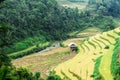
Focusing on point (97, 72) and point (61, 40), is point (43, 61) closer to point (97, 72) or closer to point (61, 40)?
point (97, 72)

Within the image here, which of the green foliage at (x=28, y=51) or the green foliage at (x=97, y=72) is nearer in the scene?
the green foliage at (x=97, y=72)

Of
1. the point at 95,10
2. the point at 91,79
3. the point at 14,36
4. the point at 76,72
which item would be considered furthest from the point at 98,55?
the point at 95,10

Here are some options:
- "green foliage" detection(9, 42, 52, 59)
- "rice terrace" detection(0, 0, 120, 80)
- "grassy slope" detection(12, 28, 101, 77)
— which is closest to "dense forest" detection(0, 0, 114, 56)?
"rice terrace" detection(0, 0, 120, 80)

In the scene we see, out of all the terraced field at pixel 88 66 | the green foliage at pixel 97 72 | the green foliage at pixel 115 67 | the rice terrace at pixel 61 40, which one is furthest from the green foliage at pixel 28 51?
the green foliage at pixel 115 67

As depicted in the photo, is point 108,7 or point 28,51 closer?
point 28,51

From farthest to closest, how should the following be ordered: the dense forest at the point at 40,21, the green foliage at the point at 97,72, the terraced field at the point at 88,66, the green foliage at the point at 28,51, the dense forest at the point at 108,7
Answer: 1. the dense forest at the point at 108,7
2. the dense forest at the point at 40,21
3. the green foliage at the point at 28,51
4. the terraced field at the point at 88,66
5. the green foliage at the point at 97,72

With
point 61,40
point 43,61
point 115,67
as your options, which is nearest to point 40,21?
point 61,40

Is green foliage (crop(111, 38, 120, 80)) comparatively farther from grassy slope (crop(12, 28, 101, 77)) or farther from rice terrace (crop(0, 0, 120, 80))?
grassy slope (crop(12, 28, 101, 77))

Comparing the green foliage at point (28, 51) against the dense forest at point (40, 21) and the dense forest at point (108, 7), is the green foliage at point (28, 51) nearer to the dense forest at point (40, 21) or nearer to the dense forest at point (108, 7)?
the dense forest at point (40, 21)

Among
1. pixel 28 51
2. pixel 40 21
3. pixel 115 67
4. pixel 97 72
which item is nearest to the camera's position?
pixel 115 67

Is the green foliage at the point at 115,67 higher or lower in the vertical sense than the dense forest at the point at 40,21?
higher

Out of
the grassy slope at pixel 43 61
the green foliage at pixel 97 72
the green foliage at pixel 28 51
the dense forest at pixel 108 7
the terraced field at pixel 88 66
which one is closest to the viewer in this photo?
the green foliage at pixel 97 72
